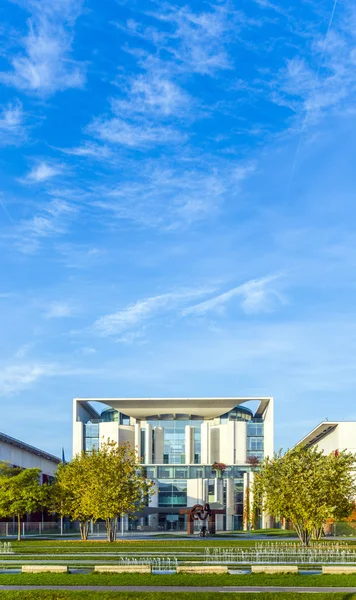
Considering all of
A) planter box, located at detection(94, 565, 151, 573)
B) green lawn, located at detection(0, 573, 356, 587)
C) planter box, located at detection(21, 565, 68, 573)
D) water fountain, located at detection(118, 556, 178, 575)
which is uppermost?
green lawn, located at detection(0, 573, 356, 587)

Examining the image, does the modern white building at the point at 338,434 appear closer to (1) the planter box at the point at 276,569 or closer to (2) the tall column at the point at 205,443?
(2) the tall column at the point at 205,443

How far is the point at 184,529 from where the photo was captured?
342 feet

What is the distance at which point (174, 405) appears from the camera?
369 ft

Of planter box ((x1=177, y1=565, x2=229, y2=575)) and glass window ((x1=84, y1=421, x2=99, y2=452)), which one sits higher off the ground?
planter box ((x1=177, y1=565, x2=229, y2=575))

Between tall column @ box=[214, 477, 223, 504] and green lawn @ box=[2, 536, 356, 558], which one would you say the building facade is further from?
green lawn @ box=[2, 536, 356, 558]

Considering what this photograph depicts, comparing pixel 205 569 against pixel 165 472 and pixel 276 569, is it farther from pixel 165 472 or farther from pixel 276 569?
pixel 165 472

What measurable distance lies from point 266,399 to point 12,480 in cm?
4817

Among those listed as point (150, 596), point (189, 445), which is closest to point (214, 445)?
point (189, 445)

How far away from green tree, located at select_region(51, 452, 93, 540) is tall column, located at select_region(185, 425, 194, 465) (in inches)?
1497

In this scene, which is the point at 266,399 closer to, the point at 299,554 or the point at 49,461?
the point at 49,461

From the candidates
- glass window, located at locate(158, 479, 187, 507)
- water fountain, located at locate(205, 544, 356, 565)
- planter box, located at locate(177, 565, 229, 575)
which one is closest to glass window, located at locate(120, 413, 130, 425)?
glass window, located at locate(158, 479, 187, 507)

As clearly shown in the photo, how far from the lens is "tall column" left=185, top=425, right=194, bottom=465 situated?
107500mm

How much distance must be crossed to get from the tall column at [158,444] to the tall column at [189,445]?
358 centimetres

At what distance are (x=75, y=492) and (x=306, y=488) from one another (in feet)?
80.1
